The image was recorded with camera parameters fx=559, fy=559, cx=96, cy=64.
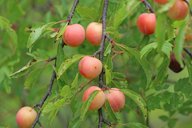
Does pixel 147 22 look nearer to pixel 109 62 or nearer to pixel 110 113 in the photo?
pixel 109 62

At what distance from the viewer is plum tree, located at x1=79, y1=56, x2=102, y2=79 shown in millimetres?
1466

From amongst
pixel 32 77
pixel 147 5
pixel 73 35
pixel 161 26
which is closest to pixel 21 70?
pixel 32 77

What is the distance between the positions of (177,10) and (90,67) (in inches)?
11.2

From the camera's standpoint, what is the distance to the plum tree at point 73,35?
62.4 inches

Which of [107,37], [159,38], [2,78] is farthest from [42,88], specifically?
[159,38]

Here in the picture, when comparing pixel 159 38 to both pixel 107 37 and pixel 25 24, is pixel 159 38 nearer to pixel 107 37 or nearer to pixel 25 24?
pixel 107 37

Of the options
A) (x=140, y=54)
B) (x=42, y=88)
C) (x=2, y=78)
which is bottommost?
(x=42, y=88)

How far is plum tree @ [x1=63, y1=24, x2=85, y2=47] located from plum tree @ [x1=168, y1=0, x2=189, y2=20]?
0.35 m

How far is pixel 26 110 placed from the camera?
1.71 m

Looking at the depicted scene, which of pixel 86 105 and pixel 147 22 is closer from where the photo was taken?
pixel 86 105

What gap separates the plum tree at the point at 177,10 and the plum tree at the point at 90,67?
26 cm

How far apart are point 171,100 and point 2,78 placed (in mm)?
656

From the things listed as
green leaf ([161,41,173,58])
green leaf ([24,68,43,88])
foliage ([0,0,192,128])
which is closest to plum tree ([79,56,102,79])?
foliage ([0,0,192,128])

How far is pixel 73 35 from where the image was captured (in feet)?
5.20
